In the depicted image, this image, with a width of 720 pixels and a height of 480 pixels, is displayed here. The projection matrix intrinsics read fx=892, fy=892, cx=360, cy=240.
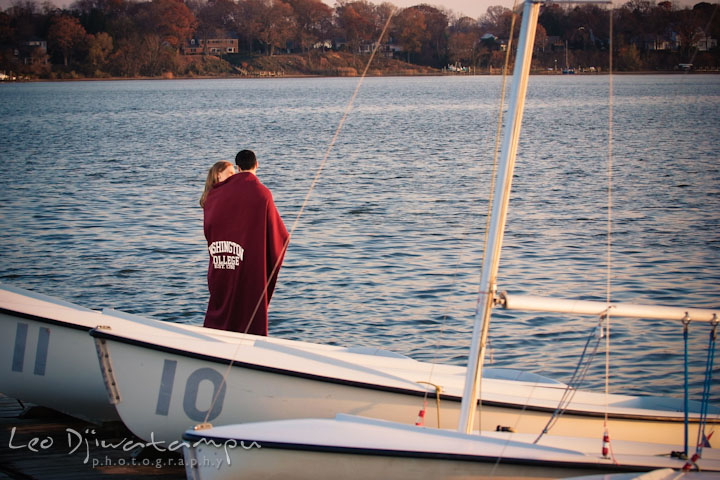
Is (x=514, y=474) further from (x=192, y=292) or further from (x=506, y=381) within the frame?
(x=192, y=292)

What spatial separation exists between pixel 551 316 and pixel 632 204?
11058 millimetres

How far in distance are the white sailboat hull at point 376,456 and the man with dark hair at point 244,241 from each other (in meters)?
1.81

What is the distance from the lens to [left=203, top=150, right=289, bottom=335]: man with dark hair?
6.71 m

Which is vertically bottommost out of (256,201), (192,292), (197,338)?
(192,292)

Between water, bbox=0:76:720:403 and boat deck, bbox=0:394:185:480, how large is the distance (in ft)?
12.9

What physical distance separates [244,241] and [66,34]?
186 meters

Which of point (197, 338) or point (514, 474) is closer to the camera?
point (514, 474)

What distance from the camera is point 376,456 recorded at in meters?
4.96

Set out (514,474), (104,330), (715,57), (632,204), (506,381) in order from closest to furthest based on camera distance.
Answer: (514,474)
(104,330)
(506,381)
(632,204)
(715,57)

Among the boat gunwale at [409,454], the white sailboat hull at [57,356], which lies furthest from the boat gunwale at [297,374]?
the boat gunwale at [409,454]

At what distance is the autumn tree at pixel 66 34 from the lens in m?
179

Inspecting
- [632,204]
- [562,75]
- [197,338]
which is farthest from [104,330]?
[562,75]

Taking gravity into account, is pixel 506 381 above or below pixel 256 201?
below

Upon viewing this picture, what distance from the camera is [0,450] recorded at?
20.6ft
